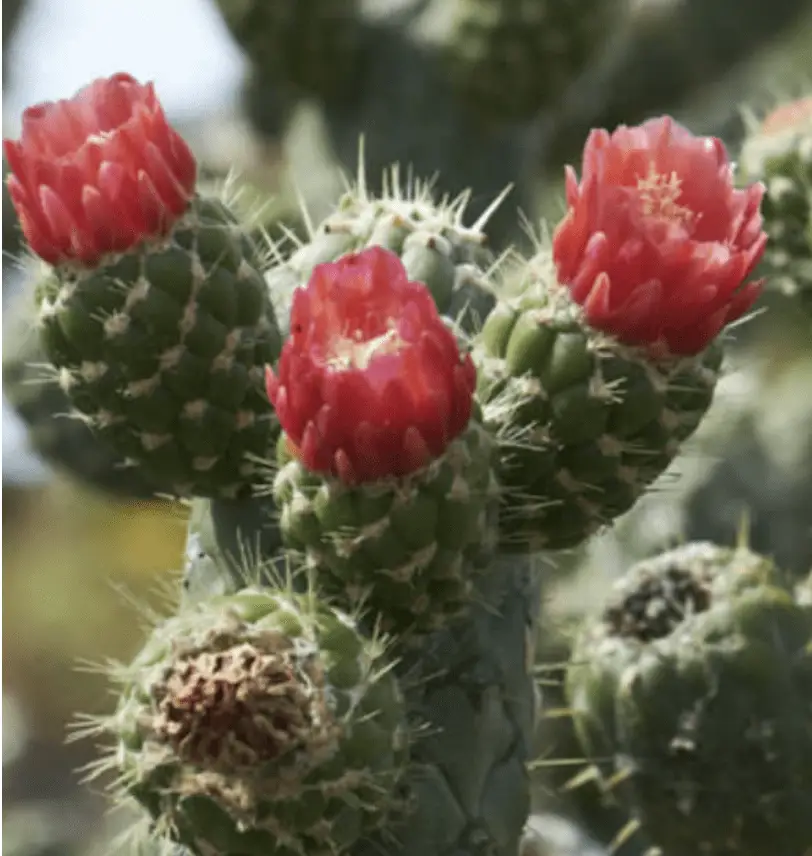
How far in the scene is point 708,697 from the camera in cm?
223

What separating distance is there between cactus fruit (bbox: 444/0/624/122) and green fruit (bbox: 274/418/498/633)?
2172mm

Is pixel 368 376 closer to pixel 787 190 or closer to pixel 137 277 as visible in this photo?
pixel 137 277

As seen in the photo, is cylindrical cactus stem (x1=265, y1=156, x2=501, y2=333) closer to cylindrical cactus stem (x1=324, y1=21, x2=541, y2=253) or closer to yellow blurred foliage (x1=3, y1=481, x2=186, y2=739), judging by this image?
cylindrical cactus stem (x1=324, y1=21, x2=541, y2=253)

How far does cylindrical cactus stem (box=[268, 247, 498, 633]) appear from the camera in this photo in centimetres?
153

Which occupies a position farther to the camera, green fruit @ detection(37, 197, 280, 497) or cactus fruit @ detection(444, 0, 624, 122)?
cactus fruit @ detection(444, 0, 624, 122)

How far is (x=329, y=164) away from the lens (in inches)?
167

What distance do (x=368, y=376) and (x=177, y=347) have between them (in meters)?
0.33

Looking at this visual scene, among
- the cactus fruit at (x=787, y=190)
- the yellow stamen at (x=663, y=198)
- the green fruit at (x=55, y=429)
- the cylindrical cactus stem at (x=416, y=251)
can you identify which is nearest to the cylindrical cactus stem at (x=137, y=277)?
the cylindrical cactus stem at (x=416, y=251)

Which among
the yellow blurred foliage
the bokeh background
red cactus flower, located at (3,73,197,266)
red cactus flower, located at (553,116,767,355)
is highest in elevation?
red cactus flower, located at (3,73,197,266)

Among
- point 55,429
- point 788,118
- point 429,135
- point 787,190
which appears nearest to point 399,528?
point 787,190

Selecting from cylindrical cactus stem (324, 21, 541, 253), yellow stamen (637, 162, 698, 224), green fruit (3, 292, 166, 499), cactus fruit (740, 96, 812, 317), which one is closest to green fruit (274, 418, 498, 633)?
yellow stamen (637, 162, 698, 224)

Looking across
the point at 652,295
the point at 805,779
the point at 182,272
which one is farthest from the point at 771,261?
the point at 182,272

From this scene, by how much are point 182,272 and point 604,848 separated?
197 centimetres

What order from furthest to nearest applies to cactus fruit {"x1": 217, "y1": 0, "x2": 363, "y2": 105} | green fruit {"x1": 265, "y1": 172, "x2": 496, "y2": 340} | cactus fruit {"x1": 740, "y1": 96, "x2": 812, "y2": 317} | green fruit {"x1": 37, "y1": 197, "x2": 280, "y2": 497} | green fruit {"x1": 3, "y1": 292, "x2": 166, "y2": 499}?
1. cactus fruit {"x1": 217, "y1": 0, "x2": 363, "y2": 105}
2. green fruit {"x1": 3, "y1": 292, "x2": 166, "y2": 499}
3. cactus fruit {"x1": 740, "y1": 96, "x2": 812, "y2": 317}
4. green fruit {"x1": 265, "y1": 172, "x2": 496, "y2": 340}
5. green fruit {"x1": 37, "y1": 197, "x2": 280, "y2": 497}
